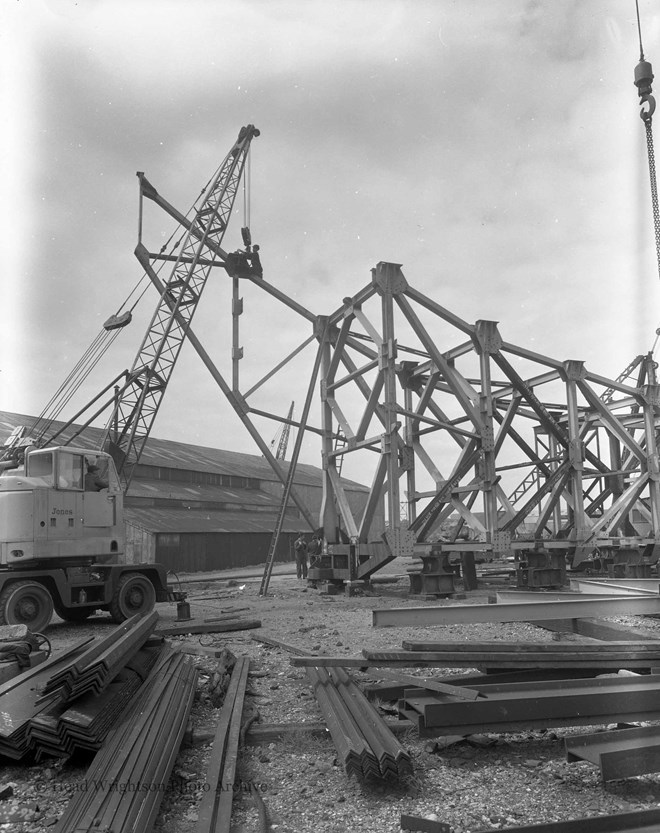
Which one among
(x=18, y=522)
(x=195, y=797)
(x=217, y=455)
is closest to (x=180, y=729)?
(x=195, y=797)

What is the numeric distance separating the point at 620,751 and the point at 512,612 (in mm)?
4357

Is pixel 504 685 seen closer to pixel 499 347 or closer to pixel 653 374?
pixel 499 347

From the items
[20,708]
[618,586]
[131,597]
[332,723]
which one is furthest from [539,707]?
[131,597]

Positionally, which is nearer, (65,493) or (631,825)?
(631,825)

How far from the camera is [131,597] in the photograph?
523 inches

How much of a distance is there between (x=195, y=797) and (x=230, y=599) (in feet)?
44.3

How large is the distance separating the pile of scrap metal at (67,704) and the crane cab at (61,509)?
563 centimetres

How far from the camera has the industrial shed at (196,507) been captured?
3062cm

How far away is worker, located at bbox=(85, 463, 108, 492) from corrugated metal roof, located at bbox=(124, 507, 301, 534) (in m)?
15.3

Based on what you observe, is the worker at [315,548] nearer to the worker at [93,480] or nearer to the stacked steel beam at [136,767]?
the worker at [93,480]

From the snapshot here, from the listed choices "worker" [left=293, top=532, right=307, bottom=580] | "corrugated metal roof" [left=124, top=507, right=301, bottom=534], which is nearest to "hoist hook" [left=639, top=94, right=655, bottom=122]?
"worker" [left=293, top=532, right=307, bottom=580]

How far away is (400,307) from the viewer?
653 inches

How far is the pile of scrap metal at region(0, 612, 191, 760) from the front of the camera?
4988mm

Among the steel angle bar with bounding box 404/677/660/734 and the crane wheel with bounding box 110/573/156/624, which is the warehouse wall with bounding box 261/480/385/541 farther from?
the steel angle bar with bounding box 404/677/660/734
